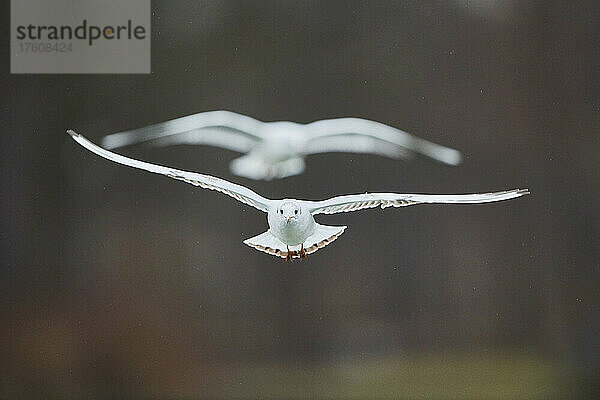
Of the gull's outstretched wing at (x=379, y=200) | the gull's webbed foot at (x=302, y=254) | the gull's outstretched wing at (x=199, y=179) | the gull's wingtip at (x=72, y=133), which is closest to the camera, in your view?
the gull's outstretched wing at (x=379, y=200)

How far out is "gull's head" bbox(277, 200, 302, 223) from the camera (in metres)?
2.29

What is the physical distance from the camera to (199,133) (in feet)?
8.92

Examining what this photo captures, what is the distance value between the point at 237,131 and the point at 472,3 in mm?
938

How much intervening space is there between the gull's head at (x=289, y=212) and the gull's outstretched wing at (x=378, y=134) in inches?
18.2

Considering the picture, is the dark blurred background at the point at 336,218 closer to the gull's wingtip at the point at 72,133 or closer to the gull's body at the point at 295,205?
the gull's wingtip at the point at 72,133

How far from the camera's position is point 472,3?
8.84 feet

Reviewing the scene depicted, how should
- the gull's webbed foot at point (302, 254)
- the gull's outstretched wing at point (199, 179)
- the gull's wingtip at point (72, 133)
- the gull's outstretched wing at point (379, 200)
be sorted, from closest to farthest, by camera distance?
the gull's outstretched wing at point (379, 200)
the gull's outstretched wing at point (199, 179)
the gull's webbed foot at point (302, 254)
the gull's wingtip at point (72, 133)

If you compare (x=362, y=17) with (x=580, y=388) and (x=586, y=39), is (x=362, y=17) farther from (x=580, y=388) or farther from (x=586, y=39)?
(x=580, y=388)

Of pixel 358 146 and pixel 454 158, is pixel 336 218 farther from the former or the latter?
pixel 454 158

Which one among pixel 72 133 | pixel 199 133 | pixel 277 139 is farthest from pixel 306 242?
pixel 72 133

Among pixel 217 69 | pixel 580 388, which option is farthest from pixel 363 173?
pixel 580 388

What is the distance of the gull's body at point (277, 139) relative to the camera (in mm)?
2697

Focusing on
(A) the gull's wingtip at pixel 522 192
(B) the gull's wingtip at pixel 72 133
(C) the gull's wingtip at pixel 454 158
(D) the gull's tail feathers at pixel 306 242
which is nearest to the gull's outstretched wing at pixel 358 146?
(C) the gull's wingtip at pixel 454 158

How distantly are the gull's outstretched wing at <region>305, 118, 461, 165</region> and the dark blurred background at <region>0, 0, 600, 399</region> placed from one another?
35 millimetres
